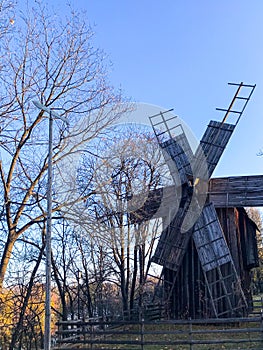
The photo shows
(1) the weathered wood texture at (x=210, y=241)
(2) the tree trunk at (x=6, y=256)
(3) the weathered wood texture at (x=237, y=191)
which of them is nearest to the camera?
(2) the tree trunk at (x=6, y=256)

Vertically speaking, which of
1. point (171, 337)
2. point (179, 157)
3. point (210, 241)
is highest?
point (179, 157)

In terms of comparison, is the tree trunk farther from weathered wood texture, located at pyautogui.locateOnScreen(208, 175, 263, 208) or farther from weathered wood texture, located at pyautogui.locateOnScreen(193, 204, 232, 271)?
weathered wood texture, located at pyautogui.locateOnScreen(208, 175, 263, 208)

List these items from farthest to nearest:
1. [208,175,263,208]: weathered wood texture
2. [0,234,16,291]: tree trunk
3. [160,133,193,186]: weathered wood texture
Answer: [160,133,193,186]: weathered wood texture < [208,175,263,208]: weathered wood texture < [0,234,16,291]: tree trunk

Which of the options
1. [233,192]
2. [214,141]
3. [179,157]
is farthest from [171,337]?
[214,141]

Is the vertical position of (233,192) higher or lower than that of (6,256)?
higher

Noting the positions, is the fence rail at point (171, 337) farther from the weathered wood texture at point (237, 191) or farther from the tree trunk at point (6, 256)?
the weathered wood texture at point (237, 191)

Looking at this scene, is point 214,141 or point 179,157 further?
point 179,157

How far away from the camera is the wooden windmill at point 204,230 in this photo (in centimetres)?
1334

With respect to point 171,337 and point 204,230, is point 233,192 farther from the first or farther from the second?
point 171,337

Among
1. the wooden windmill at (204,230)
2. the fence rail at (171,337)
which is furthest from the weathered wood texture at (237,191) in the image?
the fence rail at (171,337)

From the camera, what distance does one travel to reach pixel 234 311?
508 inches

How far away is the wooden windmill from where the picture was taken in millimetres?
13344

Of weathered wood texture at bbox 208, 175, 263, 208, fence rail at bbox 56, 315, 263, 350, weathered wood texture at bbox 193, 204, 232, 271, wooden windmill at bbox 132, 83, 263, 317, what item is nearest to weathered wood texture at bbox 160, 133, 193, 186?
wooden windmill at bbox 132, 83, 263, 317

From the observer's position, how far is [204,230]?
552 inches
